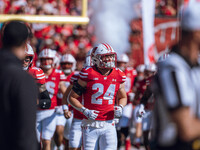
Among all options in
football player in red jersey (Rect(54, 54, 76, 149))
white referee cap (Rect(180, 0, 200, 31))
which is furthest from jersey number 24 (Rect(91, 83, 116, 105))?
white referee cap (Rect(180, 0, 200, 31))

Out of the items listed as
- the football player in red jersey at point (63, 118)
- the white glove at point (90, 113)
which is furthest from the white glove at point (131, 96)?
the white glove at point (90, 113)

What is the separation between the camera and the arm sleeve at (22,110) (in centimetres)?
279

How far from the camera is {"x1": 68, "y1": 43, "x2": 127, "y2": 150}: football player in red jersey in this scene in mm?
5551

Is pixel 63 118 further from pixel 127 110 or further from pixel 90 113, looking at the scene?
pixel 90 113

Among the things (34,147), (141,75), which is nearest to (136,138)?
(141,75)

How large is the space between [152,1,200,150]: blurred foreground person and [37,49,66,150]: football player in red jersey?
4691 millimetres

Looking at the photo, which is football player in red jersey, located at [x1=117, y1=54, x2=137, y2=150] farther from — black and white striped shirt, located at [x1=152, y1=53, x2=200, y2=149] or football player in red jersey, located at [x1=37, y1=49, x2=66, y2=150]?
black and white striped shirt, located at [x1=152, y1=53, x2=200, y2=149]

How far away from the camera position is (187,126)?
2.62 meters

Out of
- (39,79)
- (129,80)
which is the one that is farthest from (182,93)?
(129,80)

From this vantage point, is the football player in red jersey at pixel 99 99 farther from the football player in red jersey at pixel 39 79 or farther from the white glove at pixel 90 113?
the football player in red jersey at pixel 39 79

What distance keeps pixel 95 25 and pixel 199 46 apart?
1064 centimetres

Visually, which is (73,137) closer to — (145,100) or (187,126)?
(145,100)

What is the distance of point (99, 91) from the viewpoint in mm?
5582

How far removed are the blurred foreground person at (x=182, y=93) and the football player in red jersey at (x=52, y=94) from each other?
15.4 ft
